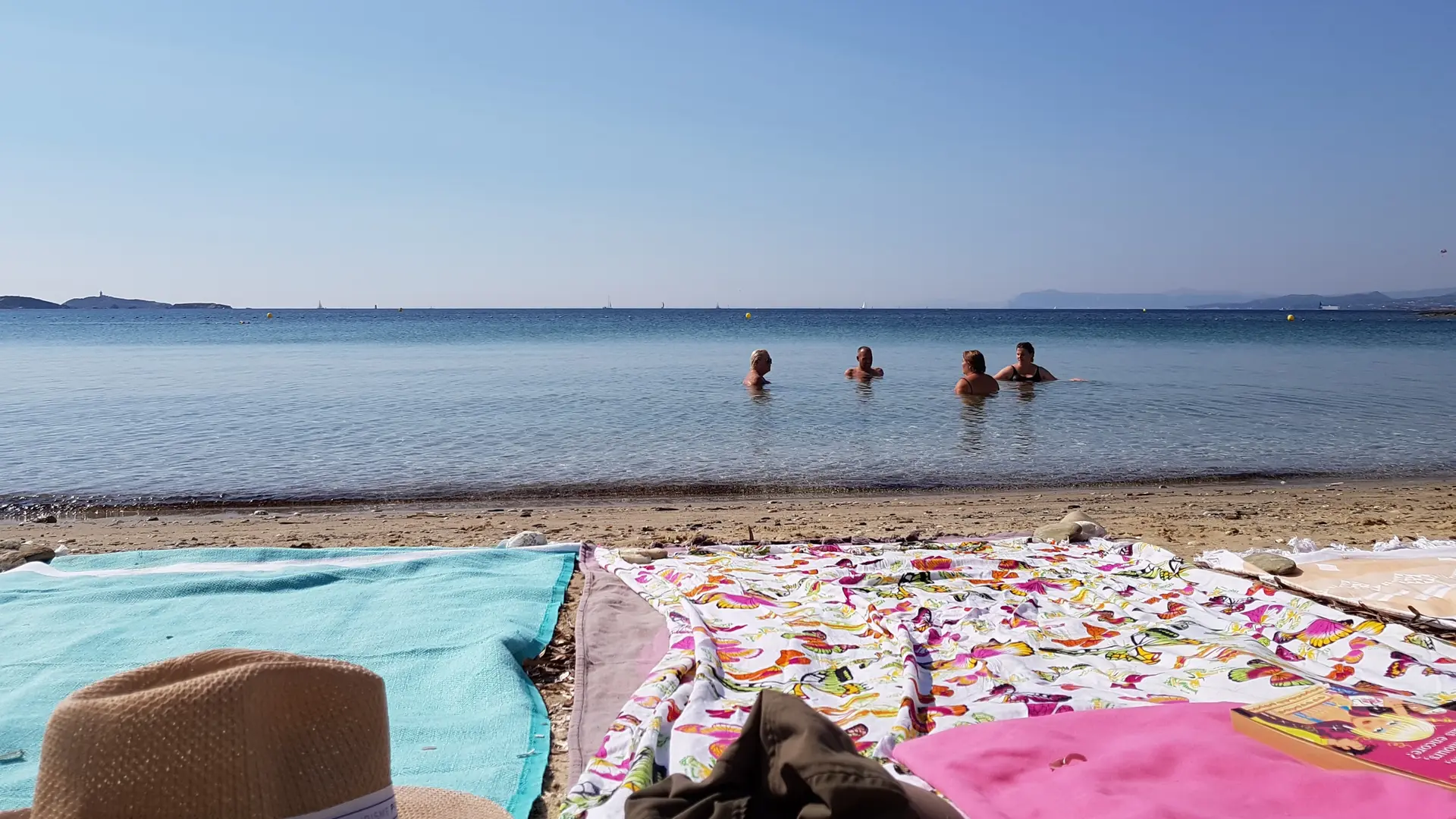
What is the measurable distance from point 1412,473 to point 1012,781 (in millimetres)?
9494

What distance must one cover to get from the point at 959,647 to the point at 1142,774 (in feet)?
3.71

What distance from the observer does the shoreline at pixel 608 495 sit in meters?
7.96

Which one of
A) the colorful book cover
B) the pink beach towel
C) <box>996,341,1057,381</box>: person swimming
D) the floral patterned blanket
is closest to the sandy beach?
the floral patterned blanket

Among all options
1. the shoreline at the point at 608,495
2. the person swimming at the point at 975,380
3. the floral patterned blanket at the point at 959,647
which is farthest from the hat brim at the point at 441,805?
the person swimming at the point at 975,380

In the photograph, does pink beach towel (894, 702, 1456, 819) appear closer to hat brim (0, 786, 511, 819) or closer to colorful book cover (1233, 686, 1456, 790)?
colorful book cover (1233, 686, 1456, 790)

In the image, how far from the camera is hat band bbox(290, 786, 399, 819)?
1574 millimetres

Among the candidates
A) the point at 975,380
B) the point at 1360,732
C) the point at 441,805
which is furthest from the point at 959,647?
the point at 975,380

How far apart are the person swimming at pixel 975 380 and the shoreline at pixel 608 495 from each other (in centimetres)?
615

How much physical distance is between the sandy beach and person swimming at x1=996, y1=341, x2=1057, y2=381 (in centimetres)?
854

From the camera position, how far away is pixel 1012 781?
2516 mm

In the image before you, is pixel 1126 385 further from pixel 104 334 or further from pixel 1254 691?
pixel 104 334

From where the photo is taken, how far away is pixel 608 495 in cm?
840

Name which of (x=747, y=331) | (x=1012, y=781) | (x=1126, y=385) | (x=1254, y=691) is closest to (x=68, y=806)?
(x=1012, y=781)

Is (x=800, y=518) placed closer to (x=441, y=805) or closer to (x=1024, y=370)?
(x=441, y=805)
